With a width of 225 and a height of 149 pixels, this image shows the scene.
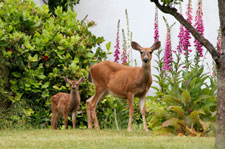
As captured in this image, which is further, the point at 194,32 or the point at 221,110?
the point at 194,32

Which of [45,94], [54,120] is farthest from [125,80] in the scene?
[45,94]

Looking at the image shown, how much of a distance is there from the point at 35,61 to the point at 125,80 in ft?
8.90

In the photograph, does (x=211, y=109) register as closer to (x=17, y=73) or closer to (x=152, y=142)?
(x=152, y=142)

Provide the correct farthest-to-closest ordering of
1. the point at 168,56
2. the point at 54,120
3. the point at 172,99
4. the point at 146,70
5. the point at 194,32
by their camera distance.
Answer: the point at 168,56 → the point at 54,120 → the point at 146,70 → the point at 172,99 → the point at 194,32

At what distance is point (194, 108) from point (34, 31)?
514cm

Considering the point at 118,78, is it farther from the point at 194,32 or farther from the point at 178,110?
the point at 194,32

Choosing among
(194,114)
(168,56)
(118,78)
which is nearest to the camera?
(194,114)

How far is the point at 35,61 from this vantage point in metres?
9.88

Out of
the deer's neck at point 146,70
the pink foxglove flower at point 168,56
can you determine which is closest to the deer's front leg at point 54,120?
the deer's neck at point 146,70

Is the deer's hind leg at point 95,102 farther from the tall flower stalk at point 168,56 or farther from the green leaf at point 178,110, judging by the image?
the tall flower stalk at point 168,56

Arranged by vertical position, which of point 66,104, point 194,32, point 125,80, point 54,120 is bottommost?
point 54,120

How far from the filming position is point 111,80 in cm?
877

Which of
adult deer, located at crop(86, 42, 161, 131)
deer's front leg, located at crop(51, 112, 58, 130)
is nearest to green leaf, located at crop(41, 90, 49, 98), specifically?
deer's front leg, located at crop(51, 112, 58, 130)

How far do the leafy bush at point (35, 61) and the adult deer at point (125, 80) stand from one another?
1.14m
